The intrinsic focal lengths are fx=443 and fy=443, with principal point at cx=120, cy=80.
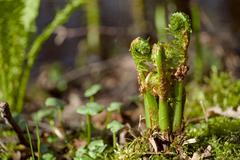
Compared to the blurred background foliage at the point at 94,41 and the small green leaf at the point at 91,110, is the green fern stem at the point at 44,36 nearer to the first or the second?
the blurred background foliage at the point at 94,41

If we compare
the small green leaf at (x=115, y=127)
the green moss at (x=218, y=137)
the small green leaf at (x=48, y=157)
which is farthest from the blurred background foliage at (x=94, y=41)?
the small green leaf at (x=48, y=157)

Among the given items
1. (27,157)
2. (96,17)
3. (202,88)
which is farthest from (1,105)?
(96,17)

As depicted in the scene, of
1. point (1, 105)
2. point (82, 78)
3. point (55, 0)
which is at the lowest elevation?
point (82, 78)

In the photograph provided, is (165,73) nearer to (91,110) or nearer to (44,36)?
(91,110)

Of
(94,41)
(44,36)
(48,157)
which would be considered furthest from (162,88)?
(94,41)

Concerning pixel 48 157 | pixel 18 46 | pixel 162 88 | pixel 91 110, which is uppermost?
pixel 18 46

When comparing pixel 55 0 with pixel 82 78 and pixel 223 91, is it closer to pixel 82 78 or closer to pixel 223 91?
pixel 82 78
